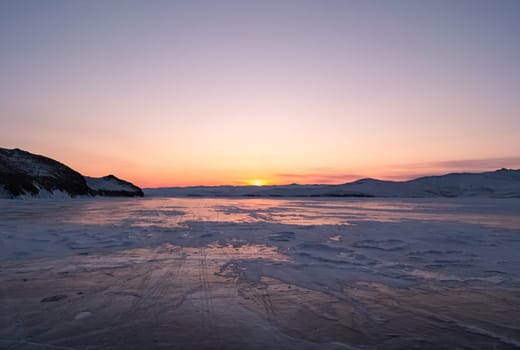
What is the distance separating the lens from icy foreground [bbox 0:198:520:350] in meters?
2.59

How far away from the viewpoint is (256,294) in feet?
12.2

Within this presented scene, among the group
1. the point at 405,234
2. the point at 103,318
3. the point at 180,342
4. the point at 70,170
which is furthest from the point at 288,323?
the point at 70,170

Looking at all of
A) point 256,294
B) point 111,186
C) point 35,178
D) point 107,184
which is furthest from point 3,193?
point 256,294

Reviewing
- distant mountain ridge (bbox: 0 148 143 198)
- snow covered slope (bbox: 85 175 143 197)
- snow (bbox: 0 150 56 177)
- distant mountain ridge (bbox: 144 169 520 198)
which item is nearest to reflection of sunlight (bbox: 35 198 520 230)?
distant mountain ridge (bbox: 0 148 143 198)

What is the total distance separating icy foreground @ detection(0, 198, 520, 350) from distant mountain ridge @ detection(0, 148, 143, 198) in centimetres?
2412

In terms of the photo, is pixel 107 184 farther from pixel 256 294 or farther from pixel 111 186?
pixel 256 294

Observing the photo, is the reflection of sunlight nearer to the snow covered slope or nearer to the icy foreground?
the icy foreground

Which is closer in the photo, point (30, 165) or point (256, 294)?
point (256, 294)

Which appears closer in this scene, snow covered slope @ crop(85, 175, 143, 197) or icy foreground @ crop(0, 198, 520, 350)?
icy foreground @ crop(0, 198, 520, 350)

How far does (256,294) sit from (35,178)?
35.6m

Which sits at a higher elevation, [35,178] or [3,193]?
[35,178]

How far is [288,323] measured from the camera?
290cm

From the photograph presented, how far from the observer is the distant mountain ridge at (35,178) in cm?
2712

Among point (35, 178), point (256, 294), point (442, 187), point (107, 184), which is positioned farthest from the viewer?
point (442, 187)
